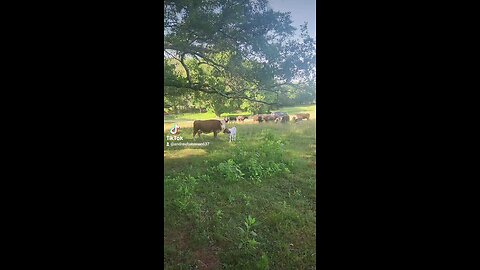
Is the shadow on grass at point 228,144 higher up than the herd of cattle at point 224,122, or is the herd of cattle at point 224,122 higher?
the herd of cattle at point 224,122

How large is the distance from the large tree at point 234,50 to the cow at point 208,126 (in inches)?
7.7

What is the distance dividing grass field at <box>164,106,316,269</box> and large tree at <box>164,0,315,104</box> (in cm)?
22

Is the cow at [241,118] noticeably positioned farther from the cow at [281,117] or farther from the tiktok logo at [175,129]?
the tiktok logo at [175,129]

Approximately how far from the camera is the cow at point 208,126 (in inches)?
90.5

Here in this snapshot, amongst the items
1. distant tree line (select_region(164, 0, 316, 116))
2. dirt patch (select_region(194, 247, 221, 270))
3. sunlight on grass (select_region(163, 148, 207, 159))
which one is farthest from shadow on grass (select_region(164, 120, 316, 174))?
dirt patch (select_region(194, 247, 221, 270))

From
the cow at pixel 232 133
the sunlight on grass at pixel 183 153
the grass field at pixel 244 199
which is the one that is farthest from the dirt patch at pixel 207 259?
the cow at pixel 232 133

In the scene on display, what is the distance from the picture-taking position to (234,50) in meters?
2.32

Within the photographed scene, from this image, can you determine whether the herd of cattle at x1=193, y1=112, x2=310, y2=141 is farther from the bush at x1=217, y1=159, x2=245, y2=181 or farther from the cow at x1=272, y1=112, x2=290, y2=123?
the bush at x1=217, y1=159, x2=245, y2=181

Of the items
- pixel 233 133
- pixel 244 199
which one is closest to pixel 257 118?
pixel 233 133
